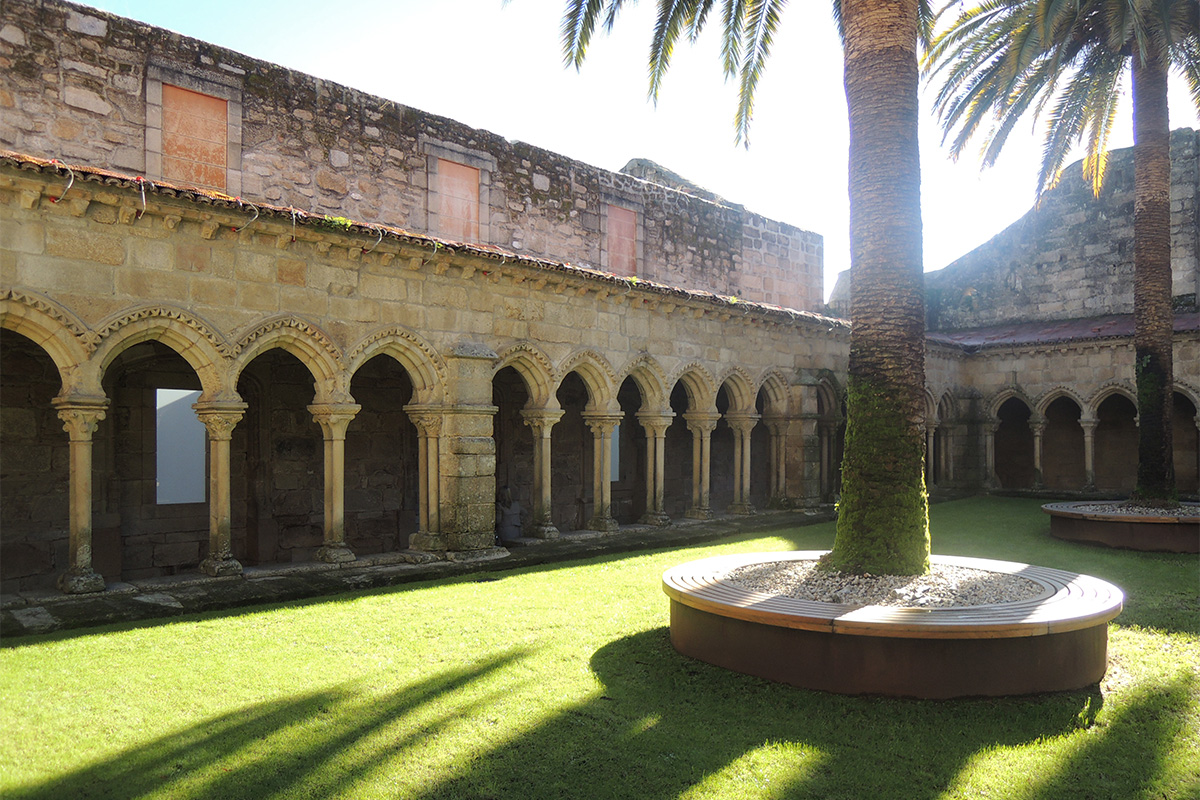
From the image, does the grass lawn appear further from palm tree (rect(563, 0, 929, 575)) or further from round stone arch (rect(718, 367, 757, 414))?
round stone arch (rect(718, 367, 757, 414))

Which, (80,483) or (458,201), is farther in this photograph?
(458,201)

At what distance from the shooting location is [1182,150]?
57.8ft

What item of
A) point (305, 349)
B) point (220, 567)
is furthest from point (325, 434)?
point (220, 567)

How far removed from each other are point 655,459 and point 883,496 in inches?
265

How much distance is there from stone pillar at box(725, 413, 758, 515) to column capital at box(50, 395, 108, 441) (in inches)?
365

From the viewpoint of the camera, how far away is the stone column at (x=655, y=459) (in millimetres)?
12141

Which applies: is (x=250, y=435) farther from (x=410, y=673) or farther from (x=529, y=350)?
(x=410, y=673)

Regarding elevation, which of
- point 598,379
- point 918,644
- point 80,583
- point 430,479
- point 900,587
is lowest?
point 80,583

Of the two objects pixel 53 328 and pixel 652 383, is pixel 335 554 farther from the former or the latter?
pixel 652 383

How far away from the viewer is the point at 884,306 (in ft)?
19.4

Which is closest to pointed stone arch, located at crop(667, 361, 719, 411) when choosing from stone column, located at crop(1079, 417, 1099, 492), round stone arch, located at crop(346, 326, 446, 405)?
round stone arch, located at crop(346, 326, 446, 405)

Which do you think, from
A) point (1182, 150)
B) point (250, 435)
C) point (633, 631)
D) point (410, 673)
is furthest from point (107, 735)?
point (1182, 150)

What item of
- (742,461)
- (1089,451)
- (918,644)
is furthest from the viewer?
(1089,451)

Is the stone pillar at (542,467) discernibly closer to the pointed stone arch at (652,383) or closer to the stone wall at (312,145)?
the pointed stone arch at (652,383)
